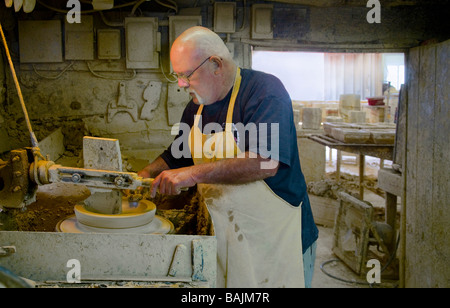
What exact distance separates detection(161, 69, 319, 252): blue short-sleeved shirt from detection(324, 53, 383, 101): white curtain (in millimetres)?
18177

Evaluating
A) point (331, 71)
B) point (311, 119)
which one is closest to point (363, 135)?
point (311, 119)

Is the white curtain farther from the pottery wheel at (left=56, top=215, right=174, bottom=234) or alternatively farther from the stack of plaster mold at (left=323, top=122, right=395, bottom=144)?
the pottery wheel at (left=56, top=215, right=174, bottom=234)

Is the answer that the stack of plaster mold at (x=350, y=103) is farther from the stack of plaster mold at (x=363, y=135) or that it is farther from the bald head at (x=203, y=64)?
the bald head at (x=203, y=64)

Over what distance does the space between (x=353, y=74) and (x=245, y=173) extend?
63.2 feet

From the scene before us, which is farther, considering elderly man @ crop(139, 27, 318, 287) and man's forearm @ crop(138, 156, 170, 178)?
man's forearm @ crop(138, 156, 170, 178)

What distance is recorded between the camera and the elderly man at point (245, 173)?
89.4 inches

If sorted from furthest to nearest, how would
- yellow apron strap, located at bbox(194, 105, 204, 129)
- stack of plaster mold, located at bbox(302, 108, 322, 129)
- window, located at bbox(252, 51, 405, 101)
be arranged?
window, located at bbox(252, 51, 405, 101), stack of plaster mold, located at bbox(302, 108, 322, 129), yellow apron strap, located at bbox(194, 105, 204, 129)

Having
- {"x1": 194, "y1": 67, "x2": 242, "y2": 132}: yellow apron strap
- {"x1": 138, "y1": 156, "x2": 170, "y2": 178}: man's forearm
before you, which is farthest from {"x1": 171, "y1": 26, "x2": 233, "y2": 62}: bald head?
{"x1": 138, "y1": 156, "x2": 170, "y2": 178}: man's forearm

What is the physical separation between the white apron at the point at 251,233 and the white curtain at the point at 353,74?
18.3 metres

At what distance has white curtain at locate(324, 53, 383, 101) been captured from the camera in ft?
64.1
